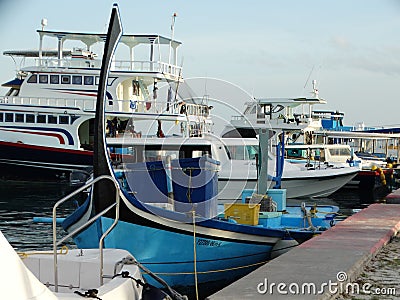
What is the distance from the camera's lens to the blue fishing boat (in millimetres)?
11281

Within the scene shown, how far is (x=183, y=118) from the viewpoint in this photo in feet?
115

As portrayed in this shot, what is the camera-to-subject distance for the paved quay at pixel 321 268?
6.64m

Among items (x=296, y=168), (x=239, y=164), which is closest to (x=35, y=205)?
(x=239, y=164)

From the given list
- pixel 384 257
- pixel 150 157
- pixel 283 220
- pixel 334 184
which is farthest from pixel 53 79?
pixel 384 257

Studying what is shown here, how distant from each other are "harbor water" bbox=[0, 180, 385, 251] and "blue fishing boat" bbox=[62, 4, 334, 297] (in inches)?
173

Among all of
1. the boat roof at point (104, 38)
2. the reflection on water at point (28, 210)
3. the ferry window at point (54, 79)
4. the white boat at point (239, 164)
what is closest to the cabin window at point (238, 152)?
the white boat at point (239, 164)

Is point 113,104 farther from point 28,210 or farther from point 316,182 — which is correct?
point 28,210

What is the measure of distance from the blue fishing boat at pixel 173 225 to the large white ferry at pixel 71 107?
21.2 m

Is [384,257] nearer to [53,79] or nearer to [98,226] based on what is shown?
[98,226]

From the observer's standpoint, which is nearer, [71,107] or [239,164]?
[239,164]

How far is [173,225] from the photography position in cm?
1193

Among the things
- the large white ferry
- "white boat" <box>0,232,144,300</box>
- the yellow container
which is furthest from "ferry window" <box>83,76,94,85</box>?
"white boat" <box>0,232,144,300</box>

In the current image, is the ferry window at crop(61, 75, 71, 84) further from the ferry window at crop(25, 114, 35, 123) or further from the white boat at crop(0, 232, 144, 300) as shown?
the white boat at crop(0, 232, 144, 300)

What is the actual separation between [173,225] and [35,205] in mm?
15121
